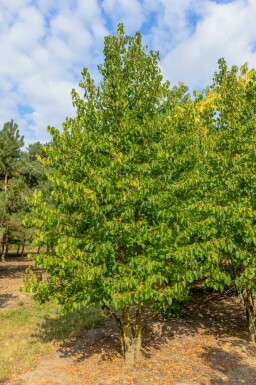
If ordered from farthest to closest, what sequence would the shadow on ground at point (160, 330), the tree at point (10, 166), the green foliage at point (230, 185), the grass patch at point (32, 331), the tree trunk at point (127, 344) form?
the tree at point (10, 166)
the shadow on ground at point (160, 330)
the grass patch at point (32, 331)
the tree trunk at point (127, 344)
the green foliage at point (230, 185)

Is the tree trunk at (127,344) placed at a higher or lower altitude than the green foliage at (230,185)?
lower

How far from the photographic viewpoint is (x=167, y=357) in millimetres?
9969

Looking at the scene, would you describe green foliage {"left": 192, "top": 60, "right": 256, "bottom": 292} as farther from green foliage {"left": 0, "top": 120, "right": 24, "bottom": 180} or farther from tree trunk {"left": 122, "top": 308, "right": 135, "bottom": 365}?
green foliage {"left": 0, "top": 120, "right": 24, "bottom": 180}

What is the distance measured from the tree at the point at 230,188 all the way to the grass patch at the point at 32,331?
6590mm

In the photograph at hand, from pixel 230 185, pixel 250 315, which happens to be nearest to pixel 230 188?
pixel 230 185

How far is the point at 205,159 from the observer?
388 inches

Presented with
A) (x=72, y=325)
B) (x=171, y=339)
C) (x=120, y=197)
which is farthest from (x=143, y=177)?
(x=72, y=325)

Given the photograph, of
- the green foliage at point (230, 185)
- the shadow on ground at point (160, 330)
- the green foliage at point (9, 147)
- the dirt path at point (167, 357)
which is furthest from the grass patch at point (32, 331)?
the green foliage at point (9, 147)

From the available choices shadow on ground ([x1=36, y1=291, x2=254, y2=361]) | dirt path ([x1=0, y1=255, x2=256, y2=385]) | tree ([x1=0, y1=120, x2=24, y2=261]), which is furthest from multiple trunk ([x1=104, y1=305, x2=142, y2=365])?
tree ([x1=0, y1=120, x2=24, y2=261])

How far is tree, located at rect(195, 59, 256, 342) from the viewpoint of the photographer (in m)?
8.27

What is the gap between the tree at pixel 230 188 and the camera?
8.27 meters

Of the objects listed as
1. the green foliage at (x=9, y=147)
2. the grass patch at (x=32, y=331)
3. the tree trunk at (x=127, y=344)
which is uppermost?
the green foliage at (x=9, y=147)

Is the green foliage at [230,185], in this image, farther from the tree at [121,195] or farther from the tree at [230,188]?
the tree at [121,195]

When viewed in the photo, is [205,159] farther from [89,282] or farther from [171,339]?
[171,339]
